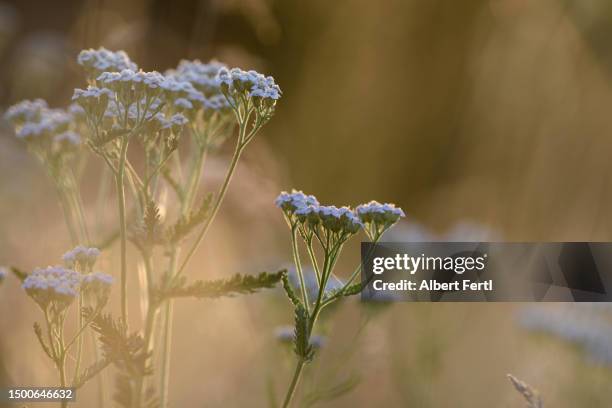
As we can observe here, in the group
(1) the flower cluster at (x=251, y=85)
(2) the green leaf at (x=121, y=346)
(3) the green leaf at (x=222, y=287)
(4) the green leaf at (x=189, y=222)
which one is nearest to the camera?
(2) the green leaf at (x=121, y=346)

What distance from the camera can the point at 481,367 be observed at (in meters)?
5.15

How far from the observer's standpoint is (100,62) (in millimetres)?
2668

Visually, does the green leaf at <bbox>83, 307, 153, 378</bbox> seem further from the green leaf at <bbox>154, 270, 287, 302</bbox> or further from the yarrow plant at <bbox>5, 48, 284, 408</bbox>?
the green leaf at <bbox>154, 270, 287, 302</bbox>

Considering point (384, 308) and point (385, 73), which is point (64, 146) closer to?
point (384, 308)

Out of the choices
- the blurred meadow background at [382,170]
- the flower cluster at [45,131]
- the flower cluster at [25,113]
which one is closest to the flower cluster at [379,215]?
the blurred meadow background at [382,170]

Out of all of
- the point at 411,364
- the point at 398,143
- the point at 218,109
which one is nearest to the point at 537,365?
the point at 411,364

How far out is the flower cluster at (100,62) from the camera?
8.72 ft

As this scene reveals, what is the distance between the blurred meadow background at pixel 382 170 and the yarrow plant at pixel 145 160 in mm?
394

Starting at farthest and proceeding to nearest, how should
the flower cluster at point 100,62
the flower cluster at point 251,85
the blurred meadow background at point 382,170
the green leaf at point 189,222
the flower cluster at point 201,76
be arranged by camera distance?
the blurred meadow background at point 382,170 < the flower cluster at point 201,76 < the flower cluster at point 100,62 < the flower cluster at point 251,85 < the green leaf at point 189,222

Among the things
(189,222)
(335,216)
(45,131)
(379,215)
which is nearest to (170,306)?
(189,222)

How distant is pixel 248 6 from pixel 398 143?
12.8 ft

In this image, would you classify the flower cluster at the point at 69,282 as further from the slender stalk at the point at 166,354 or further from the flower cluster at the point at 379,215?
the flower cluster at the point at 379,215

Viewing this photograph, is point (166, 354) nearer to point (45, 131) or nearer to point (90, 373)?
point (90, 373)

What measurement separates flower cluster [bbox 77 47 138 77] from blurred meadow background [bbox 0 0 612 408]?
0.62m
